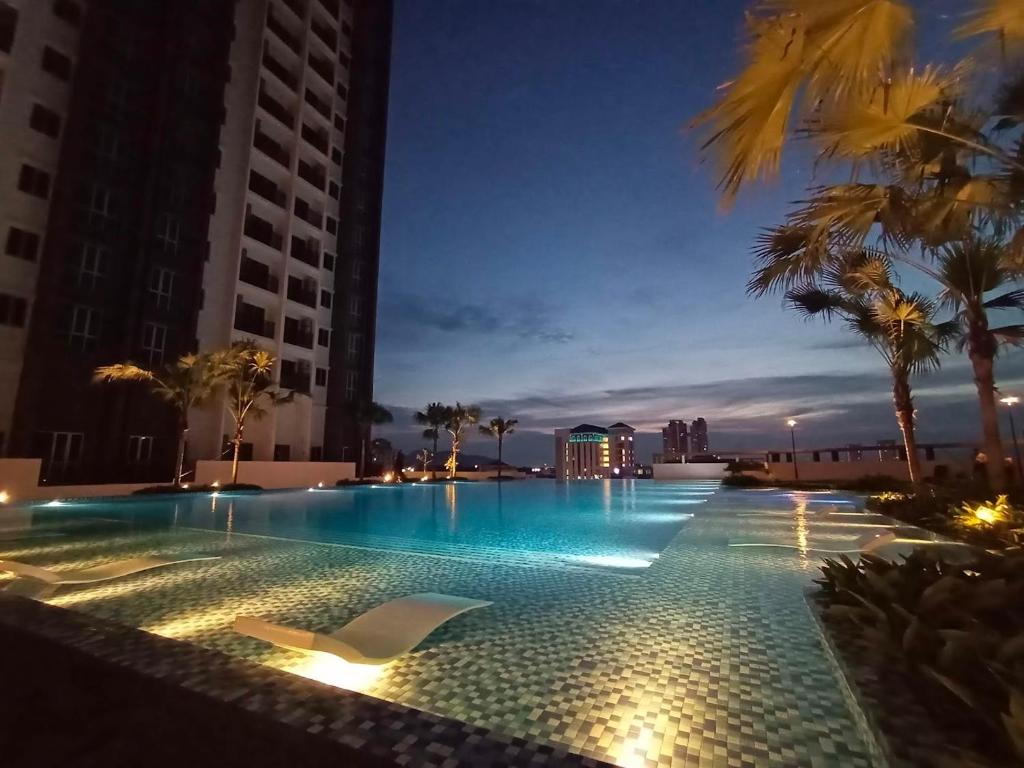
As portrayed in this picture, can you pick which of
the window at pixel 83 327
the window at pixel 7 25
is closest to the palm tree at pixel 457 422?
the window at pixel 83 327

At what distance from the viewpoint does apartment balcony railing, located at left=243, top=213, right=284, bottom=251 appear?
2408cm

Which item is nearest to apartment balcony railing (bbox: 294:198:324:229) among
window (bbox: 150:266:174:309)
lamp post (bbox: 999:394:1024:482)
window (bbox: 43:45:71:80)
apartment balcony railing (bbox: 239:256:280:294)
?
apartment balcony railing (bbox: 239:256:280:294)

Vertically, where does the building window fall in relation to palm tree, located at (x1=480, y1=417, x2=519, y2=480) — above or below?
below

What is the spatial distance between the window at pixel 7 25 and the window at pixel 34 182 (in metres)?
4.11

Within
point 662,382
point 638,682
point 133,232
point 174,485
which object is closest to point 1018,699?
point 638,682

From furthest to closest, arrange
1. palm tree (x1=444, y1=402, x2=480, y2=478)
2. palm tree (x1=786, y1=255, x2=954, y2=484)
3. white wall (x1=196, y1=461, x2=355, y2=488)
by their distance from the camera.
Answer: palm tree (x1=444, y1=402, x2=480, y2=478) < white wall (x1=196, y1=461, x2=355, y2=488) < palm tree (x1=786, y1=255, x2=954, y2=484)

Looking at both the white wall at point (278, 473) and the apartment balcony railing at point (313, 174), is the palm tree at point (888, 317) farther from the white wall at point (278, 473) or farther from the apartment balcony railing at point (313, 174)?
the apartment balcony railing at point (313, 174)

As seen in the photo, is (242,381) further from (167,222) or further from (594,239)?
(594,239)

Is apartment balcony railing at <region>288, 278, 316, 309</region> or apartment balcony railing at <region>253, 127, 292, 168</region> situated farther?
apartment balcony railing at <region>288, 278, 316, 309</region>

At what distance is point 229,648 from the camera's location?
2.86 metres

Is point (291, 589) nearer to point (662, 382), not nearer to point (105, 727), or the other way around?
point (105, 727)

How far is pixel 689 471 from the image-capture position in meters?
28.1

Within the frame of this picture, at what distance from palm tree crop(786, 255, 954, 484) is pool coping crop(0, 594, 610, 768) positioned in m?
8.13

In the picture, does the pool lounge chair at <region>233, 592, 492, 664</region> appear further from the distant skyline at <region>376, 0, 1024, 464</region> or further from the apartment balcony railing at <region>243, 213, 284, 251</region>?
the apartment balcony railing at <region>243, 213, 284, 251</region>
